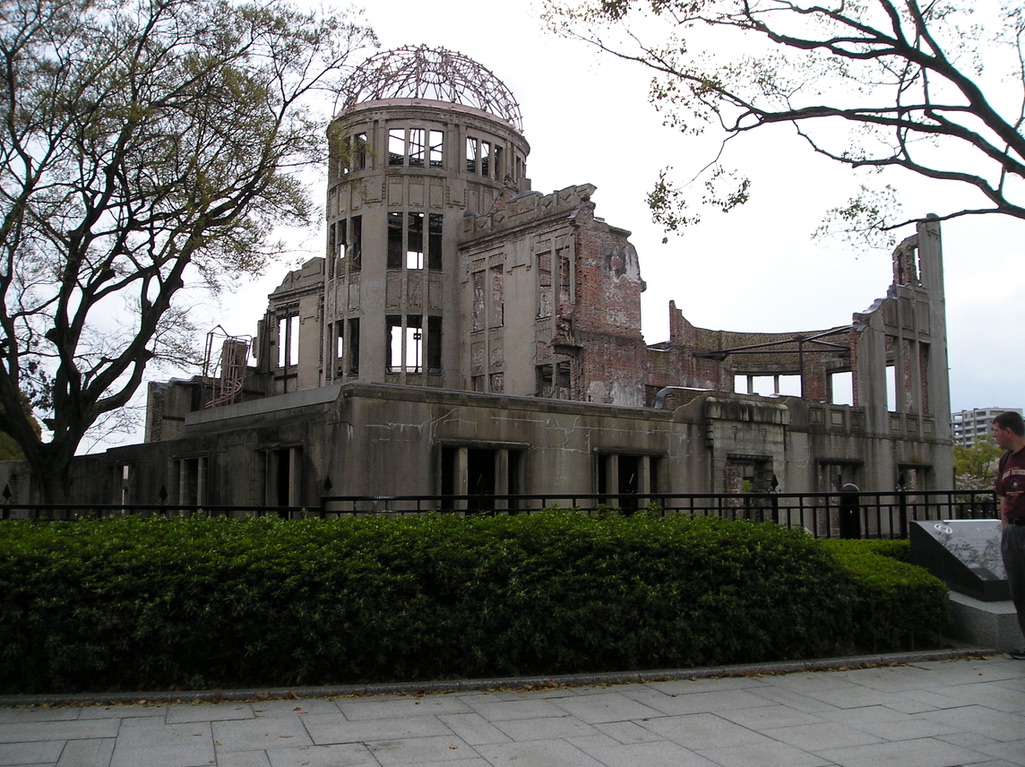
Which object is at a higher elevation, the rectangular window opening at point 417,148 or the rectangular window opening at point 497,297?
the rectangular window opening at point 417,148

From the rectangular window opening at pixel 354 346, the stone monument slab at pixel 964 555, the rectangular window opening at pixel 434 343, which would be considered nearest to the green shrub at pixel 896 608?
the stone monument slab at pixel 964 555

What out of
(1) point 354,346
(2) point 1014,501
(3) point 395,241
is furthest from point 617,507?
(3) point 395,241

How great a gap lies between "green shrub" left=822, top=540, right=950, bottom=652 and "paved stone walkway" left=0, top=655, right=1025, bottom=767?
141 cm

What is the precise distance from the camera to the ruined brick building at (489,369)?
777 inches

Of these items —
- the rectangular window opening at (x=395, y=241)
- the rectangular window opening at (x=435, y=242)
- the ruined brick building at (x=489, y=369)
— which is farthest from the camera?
the rectangular window opening at (x=395, y=241)

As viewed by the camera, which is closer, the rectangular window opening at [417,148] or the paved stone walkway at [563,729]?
the paved stone walkway at [563,729]

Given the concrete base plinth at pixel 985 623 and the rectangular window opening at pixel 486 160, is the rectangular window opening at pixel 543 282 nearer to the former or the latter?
the rectangular window opening at pixel 486 160

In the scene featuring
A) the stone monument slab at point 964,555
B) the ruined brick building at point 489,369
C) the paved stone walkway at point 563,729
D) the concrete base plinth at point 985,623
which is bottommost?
the paved stone walkway at point 563,729

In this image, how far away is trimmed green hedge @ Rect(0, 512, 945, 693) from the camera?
735cm

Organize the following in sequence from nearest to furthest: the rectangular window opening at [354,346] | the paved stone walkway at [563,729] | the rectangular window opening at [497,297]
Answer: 1. the paved stone walkway at [563,729]
2. the rectangular window opening at [497,297]
3. the rectangular window opening at [354,346]

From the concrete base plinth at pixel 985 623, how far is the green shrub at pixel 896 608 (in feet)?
0.96

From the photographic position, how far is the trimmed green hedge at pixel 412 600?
7352mm

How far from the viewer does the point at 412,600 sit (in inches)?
310

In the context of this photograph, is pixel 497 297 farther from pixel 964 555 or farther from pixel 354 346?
pixel 964 555
